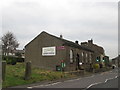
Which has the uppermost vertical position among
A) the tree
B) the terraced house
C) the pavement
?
the tree

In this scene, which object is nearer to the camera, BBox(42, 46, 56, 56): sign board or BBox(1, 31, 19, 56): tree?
BBox(42, 46, 56, 56): sign board

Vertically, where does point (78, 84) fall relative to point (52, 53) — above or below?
below

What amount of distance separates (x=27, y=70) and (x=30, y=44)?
2415 centimetres

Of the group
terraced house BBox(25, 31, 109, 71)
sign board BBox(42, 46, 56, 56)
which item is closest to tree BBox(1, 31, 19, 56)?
terraced house BBox(25, 31, 109, 71)

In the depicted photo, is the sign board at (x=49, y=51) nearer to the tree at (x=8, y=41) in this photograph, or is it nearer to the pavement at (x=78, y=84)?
the pavement at (x=78, y=84)

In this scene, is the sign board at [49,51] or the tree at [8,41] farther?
the tree at [8,41]

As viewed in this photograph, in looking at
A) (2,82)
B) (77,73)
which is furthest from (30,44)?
(2,82)

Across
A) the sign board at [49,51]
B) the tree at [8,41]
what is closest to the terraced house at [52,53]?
the sign board at [49,51]

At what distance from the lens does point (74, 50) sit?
141 feet

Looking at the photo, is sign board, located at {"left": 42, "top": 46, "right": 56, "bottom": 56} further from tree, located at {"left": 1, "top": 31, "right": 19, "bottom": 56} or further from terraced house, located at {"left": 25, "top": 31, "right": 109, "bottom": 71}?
tree, located at {"left": 1, "top": 31, "right": 19, "bottom": 56}

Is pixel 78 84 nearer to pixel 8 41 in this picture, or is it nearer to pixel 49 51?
pixel 49 51

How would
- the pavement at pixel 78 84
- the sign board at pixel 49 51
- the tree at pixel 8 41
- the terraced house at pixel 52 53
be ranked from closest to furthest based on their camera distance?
the pavement at pixel 78 84, the terraced house at pixel 52 53, the sign board at pixel 49 51, the tree at pixel 8 41

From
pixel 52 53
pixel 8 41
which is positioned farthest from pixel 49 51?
pixel 8 41

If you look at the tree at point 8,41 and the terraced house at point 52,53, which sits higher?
the tree at point 8,41
